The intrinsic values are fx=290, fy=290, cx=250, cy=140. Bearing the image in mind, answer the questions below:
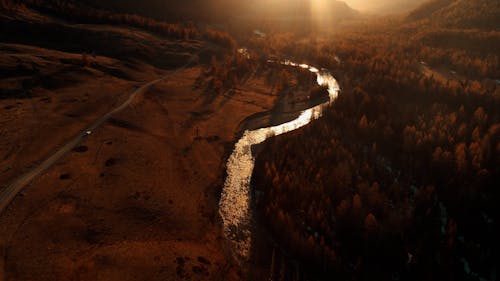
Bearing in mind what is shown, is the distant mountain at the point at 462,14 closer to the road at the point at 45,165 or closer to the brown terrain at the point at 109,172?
the brown terrain at the point at 109,172

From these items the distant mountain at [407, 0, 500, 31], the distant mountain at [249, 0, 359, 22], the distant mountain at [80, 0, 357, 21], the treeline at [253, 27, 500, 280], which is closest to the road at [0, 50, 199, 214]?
the treeline at [253, 27, 500, 280]

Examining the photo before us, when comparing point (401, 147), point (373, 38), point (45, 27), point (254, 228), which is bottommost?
point (254, 228)

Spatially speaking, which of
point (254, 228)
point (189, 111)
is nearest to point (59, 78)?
point (189, 111)

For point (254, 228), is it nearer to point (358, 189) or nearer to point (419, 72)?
point (358, 189)

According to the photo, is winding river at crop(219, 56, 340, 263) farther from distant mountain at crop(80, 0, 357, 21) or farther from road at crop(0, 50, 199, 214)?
distant mountain at crop(80, 0, 357, 21)

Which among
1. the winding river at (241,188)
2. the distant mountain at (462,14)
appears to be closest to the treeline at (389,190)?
the winding river at (241,188)

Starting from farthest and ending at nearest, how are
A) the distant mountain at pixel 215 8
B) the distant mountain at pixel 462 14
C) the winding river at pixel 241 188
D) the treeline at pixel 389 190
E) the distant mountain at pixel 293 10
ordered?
1. the distant mountain at pixel 293 10
2. the distant mountain at pixel 215 8
3. the distant mountain at pixel 462 14
4. the winding river at pixel 241 188
5. the treeline at pixel 389 190
